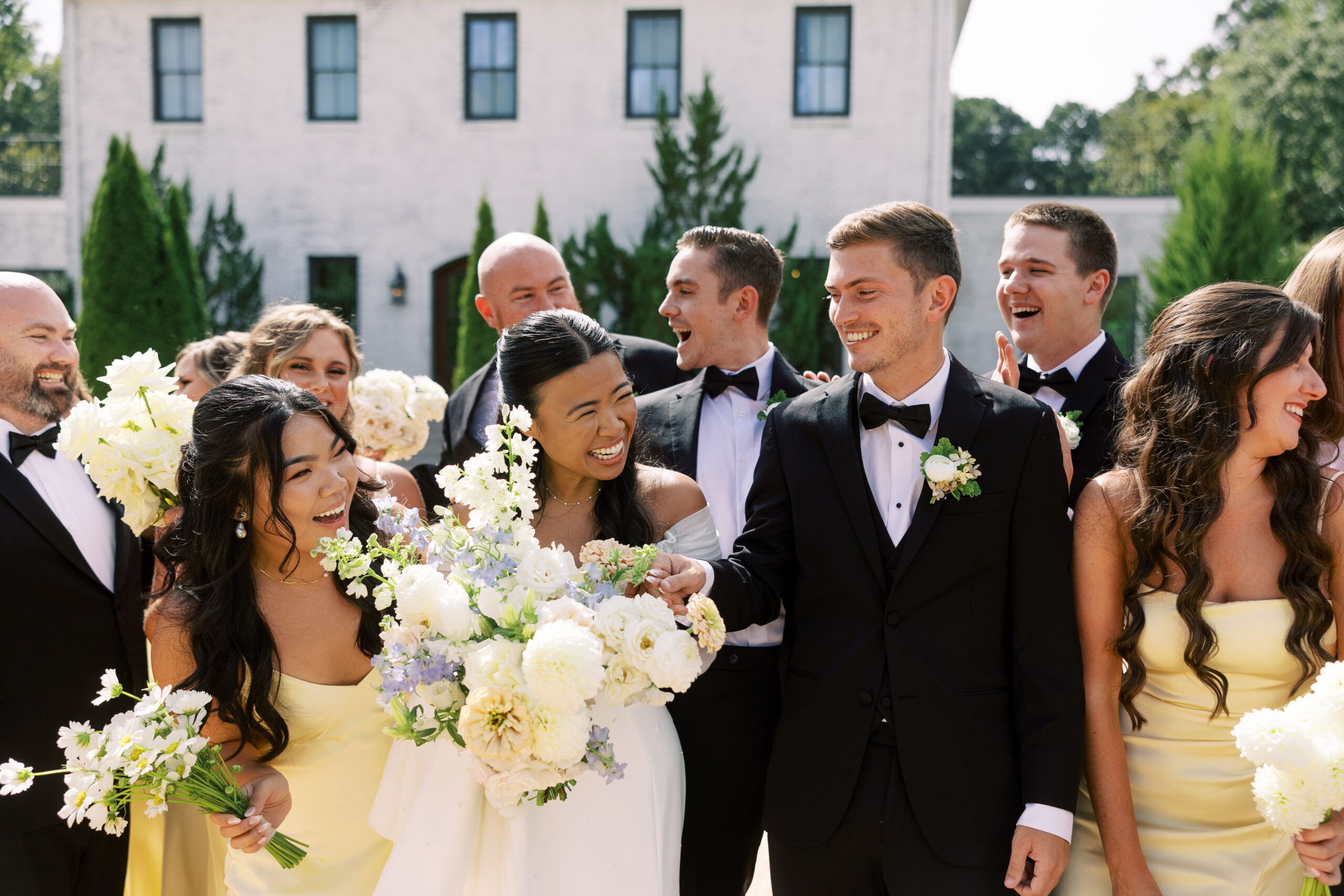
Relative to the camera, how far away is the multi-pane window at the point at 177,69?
55.3 feet

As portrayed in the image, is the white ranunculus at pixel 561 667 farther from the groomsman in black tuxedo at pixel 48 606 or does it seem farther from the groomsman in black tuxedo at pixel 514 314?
the groomsman in black tuxedo at pixel 514 314

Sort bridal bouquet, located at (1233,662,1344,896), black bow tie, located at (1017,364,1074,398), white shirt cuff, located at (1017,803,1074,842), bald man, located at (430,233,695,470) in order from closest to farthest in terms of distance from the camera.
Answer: bridal bouquet, located at (1233,662,1344,896) < white shirt cuff, located at (1017,803,1074,842) < black bow tie, located at (1017,364,1074,398) < bald man, located at (430,233,695,470)

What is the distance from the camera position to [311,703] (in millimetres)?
3041

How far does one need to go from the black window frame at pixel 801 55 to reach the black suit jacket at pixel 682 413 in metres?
12.4

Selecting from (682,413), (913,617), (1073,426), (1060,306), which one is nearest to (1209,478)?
(1073,426)

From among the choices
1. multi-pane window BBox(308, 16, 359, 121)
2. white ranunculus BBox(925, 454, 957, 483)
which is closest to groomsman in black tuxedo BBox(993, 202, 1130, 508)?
white ranunculus BBox(925, 454, 957, 483)

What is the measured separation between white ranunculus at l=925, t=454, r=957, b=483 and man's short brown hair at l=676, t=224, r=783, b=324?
6.19ft

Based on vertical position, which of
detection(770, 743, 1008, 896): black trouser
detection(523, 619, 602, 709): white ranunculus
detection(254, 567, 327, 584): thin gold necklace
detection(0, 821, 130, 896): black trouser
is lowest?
detection(0, 821, 130, 896): black trouser

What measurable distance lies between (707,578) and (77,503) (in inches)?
94.7

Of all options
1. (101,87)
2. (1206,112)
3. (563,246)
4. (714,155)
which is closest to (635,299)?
(563,246)

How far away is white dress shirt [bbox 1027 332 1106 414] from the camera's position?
417 cm

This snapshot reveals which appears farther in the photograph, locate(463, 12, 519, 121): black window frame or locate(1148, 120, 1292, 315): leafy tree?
locate(463, 12, 519, 121): black window frame

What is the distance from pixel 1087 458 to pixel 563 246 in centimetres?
1272

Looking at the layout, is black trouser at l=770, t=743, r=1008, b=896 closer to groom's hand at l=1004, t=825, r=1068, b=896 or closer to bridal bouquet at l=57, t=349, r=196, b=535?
groom's hand at l=1004, t=825, r=1068, b=896
